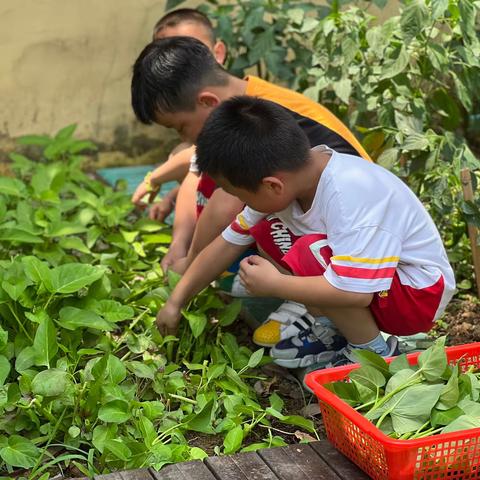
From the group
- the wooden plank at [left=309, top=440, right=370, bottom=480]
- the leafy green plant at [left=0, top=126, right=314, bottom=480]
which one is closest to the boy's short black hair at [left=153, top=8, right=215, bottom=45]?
the leafy green plant at [left=0, top=126, right=314, bottom=480]

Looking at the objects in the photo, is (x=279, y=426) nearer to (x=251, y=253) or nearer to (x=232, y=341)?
(x=232, y=341)

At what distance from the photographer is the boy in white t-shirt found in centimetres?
254

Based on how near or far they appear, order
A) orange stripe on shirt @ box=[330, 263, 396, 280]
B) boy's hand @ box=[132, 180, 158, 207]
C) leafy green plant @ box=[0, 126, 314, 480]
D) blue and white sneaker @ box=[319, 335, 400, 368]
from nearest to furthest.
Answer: leafy green plant @ box=[0, 126, 314, 480] < orange stripe on shirt @ box=[330, 263, 396, 280] < blue and white sneaker @ box=[319, 335, 400, 368] < boy's hand @ box=[132, 180, 158, 207]

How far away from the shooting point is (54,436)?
250 centimetres

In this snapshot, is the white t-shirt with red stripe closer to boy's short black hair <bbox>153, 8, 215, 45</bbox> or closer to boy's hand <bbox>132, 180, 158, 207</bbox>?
boy's hand <bbox>132, 180, 158, 207</bbox>

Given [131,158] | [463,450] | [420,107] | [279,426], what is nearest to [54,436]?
[279,426]

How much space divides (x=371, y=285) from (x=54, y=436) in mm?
887

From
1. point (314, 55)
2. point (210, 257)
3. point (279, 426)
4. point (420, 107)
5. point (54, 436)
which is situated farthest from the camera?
point (314, 55)

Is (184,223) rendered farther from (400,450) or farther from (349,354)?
(400,450)

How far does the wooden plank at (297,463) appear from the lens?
7.21ft

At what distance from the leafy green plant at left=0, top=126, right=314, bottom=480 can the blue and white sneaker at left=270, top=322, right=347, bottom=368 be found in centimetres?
6

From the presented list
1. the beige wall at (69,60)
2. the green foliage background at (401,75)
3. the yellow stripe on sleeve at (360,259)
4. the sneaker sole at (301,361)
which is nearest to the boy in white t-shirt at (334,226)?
the yellow stripe on sleeve at (360,259)

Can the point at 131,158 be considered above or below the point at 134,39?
below

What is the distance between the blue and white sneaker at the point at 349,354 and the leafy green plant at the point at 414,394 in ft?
1.29
